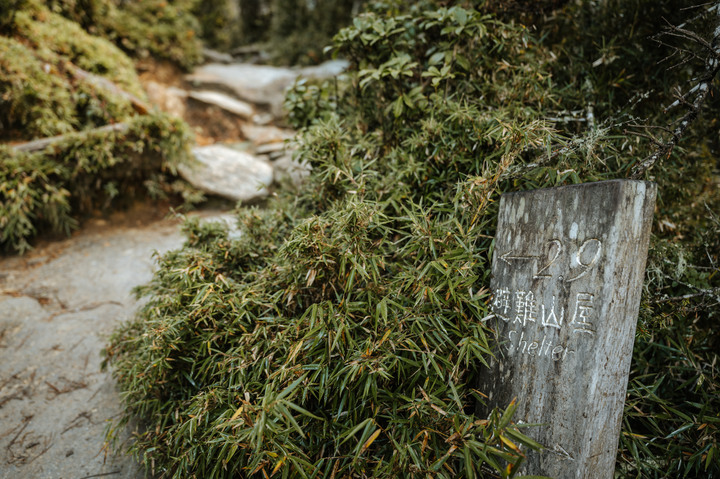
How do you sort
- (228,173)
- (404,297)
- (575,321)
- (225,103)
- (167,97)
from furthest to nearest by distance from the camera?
(225,103) → (167,97) → (228,173) → (404,297) → (575,321)

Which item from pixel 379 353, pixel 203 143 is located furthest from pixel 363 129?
pixel 203 143

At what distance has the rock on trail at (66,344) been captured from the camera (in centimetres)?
191

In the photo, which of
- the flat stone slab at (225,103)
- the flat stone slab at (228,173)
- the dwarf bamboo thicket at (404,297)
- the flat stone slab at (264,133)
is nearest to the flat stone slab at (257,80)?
the flat stone slab at (225,103)

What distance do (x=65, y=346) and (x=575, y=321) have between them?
3270 millimetres

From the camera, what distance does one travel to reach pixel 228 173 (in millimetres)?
4250

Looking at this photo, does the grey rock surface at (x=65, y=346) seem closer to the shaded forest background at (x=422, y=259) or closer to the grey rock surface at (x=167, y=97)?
the shaded forest background at (x=422, y=259)

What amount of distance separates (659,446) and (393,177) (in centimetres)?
181

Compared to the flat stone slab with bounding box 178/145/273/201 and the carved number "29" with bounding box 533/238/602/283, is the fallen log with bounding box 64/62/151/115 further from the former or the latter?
the carved number "29" with bounding box 533/238/602/283

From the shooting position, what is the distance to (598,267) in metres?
1.31

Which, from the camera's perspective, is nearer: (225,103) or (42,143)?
(42,143)

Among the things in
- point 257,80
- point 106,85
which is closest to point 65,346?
point 106,85

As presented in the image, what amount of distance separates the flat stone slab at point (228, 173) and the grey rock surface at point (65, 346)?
721 millimetres

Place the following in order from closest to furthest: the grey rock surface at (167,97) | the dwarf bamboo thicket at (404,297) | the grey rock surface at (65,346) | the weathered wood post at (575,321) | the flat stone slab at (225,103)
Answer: the weathered wood post at (575,321), the dwarf bamboo thicket at (404,297), the grey rock surface at (65,346), the grey rock surface at (167,97), the flat stone slab at (225,103)

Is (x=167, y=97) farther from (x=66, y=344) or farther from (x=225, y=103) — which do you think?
(x=66, y=344)
